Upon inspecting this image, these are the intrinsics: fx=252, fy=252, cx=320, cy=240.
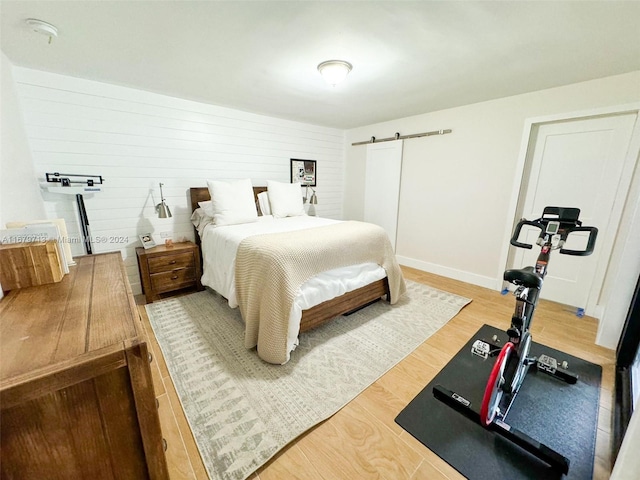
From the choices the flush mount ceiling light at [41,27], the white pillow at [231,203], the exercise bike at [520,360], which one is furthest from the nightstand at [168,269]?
the exercise bike at [520,360]

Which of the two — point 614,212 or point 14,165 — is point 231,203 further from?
point 614,212

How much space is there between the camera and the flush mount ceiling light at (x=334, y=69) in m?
2.03

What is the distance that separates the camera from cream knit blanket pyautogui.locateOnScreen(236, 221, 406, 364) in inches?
71.8

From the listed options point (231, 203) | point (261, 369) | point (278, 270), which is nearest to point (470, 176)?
point (278, 270)

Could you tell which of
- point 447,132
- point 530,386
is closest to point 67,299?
point 530,386

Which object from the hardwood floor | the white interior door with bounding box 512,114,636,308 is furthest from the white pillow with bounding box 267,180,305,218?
the white interior door with bounding box 512,114,636,308

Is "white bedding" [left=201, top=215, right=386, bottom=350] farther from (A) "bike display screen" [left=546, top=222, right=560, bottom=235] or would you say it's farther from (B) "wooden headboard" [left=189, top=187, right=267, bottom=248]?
(A) "bike display screen" [left=546, top=222, right=560, bottom=235]

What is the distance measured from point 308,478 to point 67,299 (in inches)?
51.4

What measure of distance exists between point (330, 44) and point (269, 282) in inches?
69.2

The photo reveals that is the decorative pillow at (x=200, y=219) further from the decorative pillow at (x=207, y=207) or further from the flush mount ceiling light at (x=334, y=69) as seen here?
the flush mount ceiling light at (x=334, y=69)

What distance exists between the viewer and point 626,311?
2014 millimetres

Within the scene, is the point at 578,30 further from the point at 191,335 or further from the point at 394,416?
the point at 191,335

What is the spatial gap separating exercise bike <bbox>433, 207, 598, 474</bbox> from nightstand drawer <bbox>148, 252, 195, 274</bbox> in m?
2.74

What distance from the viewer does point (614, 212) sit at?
241 cm
